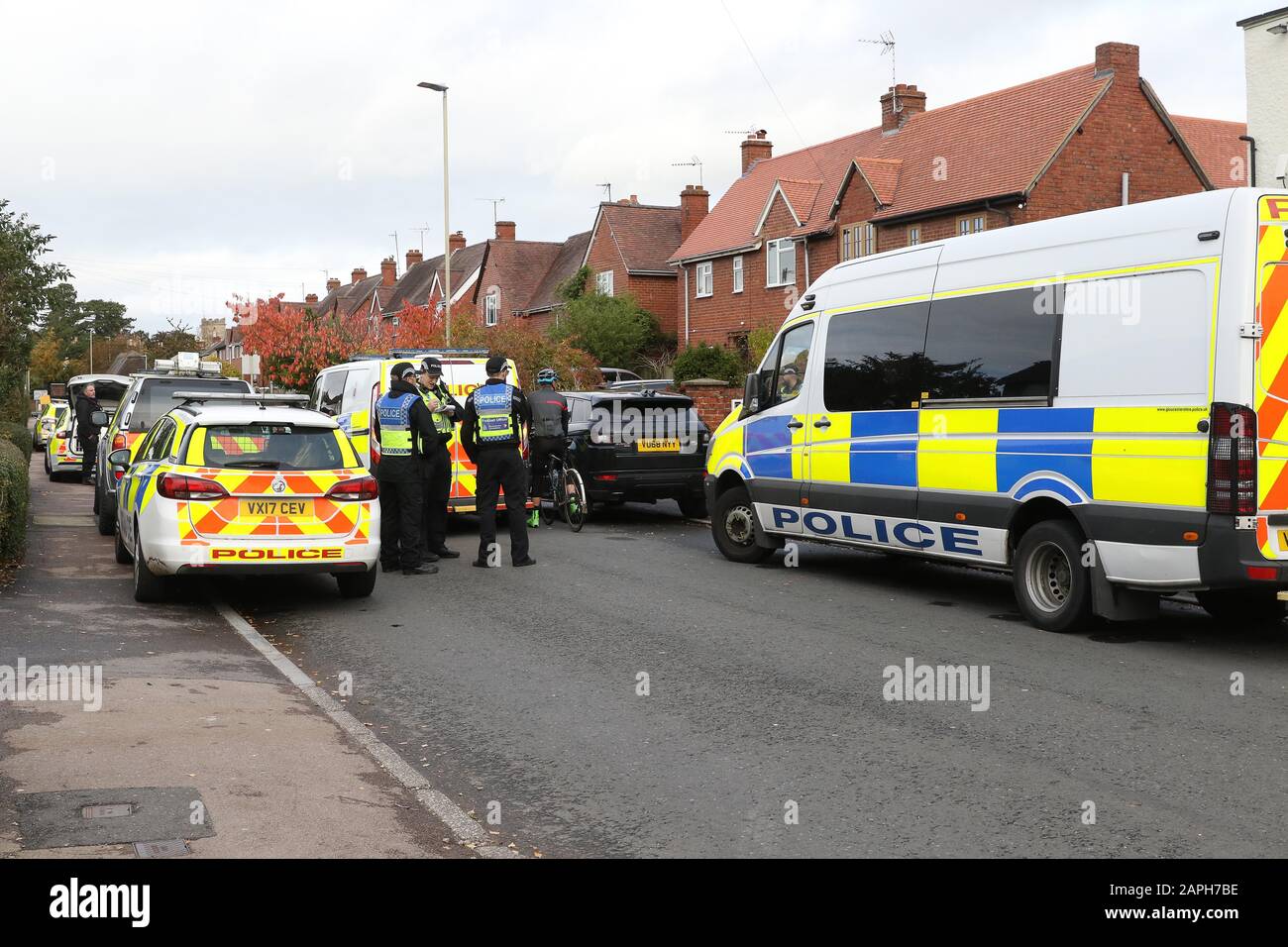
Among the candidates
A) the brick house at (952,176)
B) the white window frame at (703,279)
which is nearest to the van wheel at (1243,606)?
the brick house at (952,176)

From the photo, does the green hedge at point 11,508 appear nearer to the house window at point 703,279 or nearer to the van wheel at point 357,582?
the van wheel at point 357,582

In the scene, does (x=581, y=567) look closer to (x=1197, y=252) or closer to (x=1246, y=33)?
(x=1197, y=252)

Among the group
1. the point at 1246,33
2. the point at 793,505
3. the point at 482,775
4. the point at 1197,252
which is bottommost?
the point at 482,775

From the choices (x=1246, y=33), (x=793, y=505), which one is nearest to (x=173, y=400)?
(x=793, y=505)

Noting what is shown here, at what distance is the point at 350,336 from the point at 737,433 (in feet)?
90.4

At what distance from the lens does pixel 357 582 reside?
35.5ft

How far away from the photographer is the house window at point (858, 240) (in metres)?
35.7

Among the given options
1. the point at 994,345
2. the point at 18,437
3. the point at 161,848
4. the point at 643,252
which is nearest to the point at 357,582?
the point at 994,345

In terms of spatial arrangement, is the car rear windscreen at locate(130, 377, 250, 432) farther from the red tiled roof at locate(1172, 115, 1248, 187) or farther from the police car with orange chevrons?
the red tiled roof at locate(1172, 115, 1248, 187)

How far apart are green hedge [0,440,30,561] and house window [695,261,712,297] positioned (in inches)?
1309

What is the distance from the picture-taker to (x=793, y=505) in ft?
40.2

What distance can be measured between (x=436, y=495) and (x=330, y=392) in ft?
13.5

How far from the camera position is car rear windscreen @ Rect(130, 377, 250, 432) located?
57.7 feet

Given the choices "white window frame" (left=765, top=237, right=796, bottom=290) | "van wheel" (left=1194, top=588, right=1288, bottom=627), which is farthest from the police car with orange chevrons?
"white window frame" (left=765, top=237, right=796, bottom=290)
